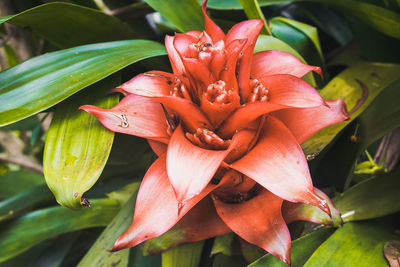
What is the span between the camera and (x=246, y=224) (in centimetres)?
34

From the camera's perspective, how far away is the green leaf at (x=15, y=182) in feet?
2.63

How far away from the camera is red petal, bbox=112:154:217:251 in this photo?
32cm

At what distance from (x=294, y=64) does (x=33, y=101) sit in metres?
0.34

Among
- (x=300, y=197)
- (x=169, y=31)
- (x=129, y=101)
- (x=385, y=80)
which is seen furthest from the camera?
(x=169, y=31)

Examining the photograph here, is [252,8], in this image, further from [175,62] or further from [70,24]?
[70,24]

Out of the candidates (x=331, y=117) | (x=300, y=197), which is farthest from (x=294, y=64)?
(x=300, y=197)

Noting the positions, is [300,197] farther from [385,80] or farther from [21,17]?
[21,17]

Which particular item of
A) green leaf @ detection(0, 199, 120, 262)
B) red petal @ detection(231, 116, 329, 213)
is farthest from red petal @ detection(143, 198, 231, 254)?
green leaf @ detection(0, 199, 120, 262)

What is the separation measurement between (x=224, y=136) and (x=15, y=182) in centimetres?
72

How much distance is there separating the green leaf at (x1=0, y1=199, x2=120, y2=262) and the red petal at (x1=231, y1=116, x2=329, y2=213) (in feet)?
1.17

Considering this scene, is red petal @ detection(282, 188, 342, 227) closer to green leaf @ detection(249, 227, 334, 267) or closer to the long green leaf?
green leaf @ detection(249, 227, 334, 267)

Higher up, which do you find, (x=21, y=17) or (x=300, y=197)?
(x=21, y=17)

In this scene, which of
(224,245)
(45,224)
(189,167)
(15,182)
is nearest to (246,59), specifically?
(189,167)

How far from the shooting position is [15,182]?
0.82 meters
